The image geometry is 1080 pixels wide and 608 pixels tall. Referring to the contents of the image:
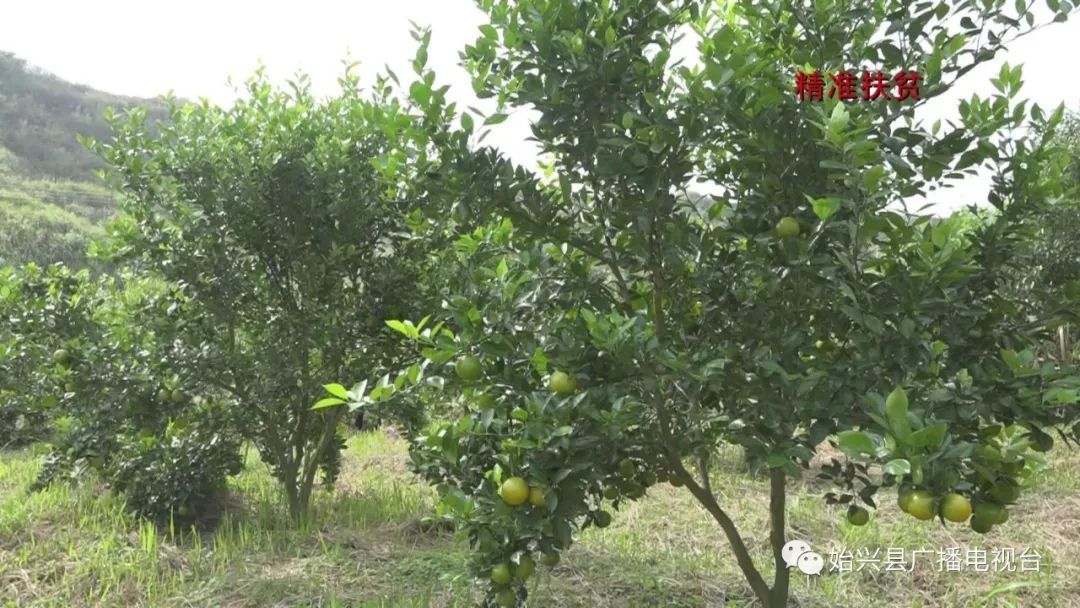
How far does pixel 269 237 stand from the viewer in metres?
3.93

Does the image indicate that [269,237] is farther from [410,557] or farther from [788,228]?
[788,228]

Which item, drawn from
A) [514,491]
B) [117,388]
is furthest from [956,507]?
[117,388]

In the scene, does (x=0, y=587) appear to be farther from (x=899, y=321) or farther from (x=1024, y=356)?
(x=1024, y=356)

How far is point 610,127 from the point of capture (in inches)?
79.0

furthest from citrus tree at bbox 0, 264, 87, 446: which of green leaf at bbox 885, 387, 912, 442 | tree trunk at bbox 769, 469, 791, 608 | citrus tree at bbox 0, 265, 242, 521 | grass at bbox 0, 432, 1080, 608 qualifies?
green leaf at bbox 885, 387, 912, 442

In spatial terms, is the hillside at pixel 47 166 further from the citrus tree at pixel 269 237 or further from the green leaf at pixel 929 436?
the green leaf at pixel 929 436

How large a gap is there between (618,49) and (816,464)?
5078 millimetres

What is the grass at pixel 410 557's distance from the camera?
320 centimetres

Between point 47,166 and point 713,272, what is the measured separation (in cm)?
2966

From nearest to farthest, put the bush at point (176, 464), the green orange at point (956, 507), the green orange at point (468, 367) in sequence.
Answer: the green orange at point (956, 507)
the green orange at point (468, 367)
the bush at point (176, 464)

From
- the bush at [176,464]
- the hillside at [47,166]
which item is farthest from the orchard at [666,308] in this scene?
the hillside at [47,166]

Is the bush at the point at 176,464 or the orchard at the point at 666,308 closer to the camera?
the orchard at the point at 666,308

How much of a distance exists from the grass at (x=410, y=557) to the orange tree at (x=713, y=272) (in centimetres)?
102

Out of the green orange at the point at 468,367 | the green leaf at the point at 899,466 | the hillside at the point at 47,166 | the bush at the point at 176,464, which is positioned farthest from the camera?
the hillside at the point at 47,166
